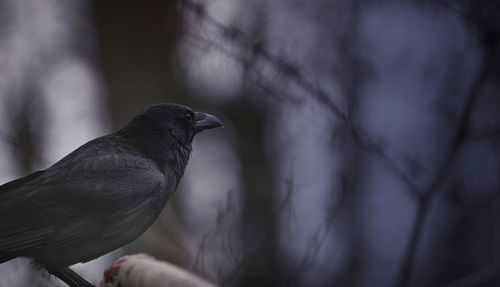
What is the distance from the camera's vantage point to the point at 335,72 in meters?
3.95

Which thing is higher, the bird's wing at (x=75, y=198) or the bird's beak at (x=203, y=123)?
the bird's beak at (x=203, y=123)

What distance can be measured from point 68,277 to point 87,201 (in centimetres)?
39

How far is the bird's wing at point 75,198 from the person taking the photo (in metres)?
2.64

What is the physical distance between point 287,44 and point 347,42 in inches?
82.5

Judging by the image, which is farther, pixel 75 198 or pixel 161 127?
pixel 161 127

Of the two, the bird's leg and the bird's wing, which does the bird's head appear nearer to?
the bird's wing

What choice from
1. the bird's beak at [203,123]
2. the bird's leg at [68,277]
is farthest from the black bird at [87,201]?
the bird's beak at [203,123]

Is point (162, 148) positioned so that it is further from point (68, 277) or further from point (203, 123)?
point (68, 277)

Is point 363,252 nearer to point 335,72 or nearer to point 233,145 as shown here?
point 233,145

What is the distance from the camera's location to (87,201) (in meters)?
2.78

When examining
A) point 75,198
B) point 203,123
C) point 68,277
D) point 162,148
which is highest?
point 203,123

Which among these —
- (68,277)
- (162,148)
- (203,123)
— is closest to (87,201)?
(68,277)

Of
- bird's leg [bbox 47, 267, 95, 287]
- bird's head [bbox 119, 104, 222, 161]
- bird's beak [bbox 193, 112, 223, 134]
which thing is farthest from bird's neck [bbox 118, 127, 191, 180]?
bird's leg [bbox 47, 267, 95, 287]

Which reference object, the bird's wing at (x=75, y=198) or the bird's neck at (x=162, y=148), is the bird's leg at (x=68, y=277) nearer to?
the bird's wing at (x=75, y=198)
